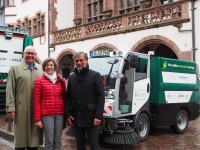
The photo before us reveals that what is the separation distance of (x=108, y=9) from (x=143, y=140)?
529 inches

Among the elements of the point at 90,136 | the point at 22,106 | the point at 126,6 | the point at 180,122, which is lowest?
the point at 180,122

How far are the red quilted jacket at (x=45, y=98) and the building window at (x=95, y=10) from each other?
1783 centimetres

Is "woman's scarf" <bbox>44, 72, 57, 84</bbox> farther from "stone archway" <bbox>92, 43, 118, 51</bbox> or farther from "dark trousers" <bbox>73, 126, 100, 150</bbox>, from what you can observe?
"stone archway" <bbox>92, 43, 118, 51</bbox>

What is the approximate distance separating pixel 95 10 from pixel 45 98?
18.7 meters

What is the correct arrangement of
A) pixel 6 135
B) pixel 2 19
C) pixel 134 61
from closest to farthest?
pixel 134 61 → pixel 6 135 → pixel 2 19

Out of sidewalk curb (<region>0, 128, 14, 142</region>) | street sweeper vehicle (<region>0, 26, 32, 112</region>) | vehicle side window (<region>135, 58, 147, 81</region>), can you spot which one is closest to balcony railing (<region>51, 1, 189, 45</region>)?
street sweeper vehicle (<region>0, 26, 32, 112</region>)

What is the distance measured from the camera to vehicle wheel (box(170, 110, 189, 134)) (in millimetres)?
9641

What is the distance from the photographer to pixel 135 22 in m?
17.3

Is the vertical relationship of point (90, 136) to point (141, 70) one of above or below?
below

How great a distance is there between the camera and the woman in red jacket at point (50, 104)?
193 inches

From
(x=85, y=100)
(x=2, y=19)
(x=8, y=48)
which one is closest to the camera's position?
(x=85, y=100)

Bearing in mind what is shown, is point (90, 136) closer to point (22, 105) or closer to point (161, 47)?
point (22, 105)

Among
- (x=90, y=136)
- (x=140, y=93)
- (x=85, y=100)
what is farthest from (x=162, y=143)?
(x=85, y=100)

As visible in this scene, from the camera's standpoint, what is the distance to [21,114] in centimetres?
492
